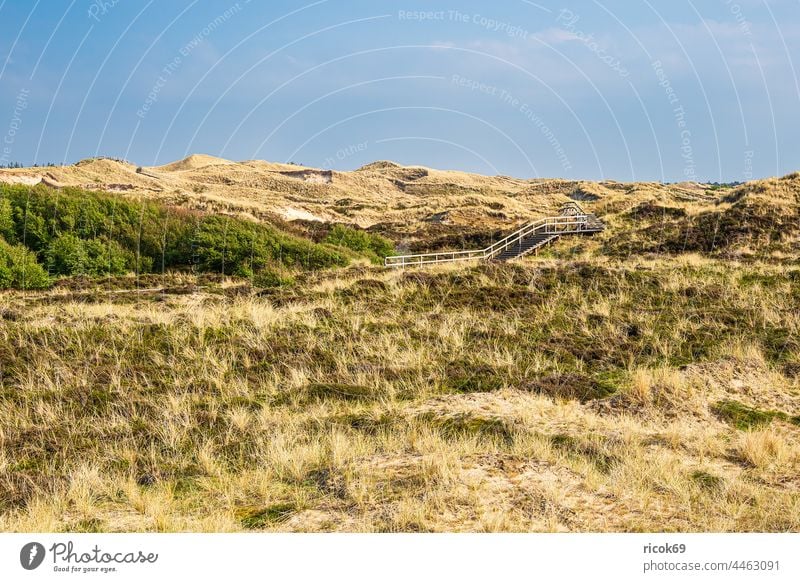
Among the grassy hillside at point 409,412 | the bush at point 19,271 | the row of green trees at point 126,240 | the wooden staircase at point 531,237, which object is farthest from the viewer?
the wooden staircase at point 531,237

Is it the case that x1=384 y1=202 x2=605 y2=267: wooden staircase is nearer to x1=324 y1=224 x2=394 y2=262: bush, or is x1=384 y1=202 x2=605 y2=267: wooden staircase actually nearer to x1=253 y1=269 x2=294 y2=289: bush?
x1=324 y1=224 x2=394 y2=262: bush

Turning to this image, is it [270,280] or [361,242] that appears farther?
[361,242]

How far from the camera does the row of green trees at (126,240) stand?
2997 centimetres

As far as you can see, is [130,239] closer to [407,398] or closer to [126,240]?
[126,240]

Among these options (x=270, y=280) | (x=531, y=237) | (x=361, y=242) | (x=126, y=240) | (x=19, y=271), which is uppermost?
(x=126, y=240)

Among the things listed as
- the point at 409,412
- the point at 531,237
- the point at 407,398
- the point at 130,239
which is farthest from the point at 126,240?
the point at 409,412

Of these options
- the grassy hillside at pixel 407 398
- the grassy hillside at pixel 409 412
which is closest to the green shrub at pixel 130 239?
the grassy hillside at pixel 407 398

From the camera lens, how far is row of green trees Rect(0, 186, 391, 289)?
30.0m

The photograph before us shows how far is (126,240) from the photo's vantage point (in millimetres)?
32875

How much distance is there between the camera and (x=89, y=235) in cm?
3222

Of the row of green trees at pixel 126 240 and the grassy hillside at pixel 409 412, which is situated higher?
the row of green trees at pixel 126 240

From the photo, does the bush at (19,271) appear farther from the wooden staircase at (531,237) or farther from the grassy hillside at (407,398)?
the wooden staircase at (531,237)

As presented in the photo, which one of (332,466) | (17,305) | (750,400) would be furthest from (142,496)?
(17,305)

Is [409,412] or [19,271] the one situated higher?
[19,271]
